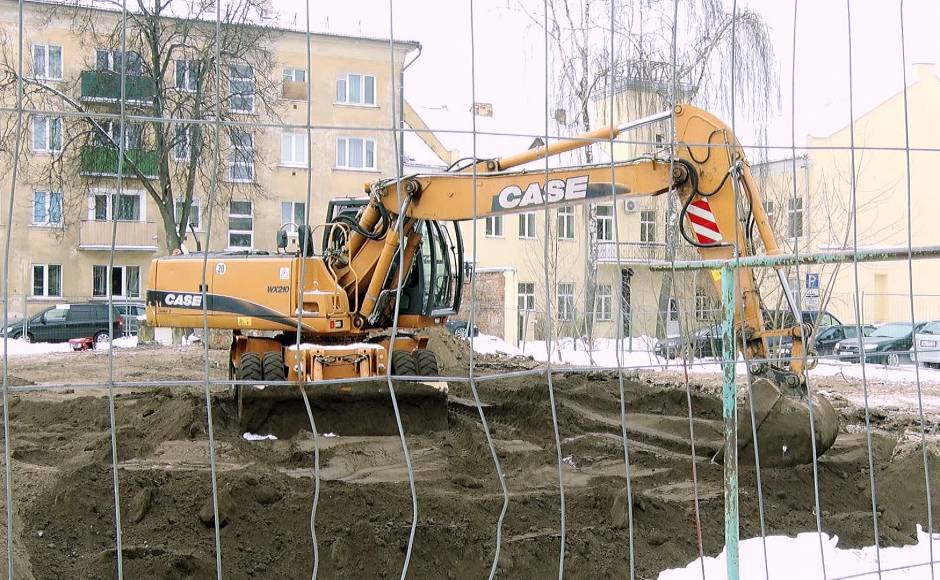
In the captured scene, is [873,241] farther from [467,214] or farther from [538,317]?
[467,214]

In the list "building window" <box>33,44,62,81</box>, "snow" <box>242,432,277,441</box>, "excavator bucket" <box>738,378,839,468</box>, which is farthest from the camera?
"building window" <box>33,44,62,81</box>

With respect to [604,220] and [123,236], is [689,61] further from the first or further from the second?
[123,236]

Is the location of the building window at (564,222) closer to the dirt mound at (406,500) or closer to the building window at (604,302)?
the building window at (604,302)

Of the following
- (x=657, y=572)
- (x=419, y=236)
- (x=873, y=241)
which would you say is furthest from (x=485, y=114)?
(x=657, y=572)

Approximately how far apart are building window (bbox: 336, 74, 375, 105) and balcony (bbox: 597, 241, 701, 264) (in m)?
5.09

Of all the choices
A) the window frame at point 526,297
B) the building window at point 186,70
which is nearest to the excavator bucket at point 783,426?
the building window at point 186,70

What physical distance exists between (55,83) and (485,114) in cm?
1421

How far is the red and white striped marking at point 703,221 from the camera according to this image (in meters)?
6.59

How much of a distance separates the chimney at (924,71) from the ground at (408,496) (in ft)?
51.7

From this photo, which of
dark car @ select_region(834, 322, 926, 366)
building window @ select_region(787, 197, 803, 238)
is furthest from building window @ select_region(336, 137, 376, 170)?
building window @ select_region(787, 197, 803, 238)

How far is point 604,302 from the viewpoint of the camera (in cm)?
2002

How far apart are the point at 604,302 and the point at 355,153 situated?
953 cm

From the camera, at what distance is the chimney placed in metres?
22.0

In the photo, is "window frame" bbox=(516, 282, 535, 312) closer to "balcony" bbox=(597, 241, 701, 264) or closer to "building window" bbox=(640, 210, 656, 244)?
"balcony" bbox=(597, 241, 701, 264)
